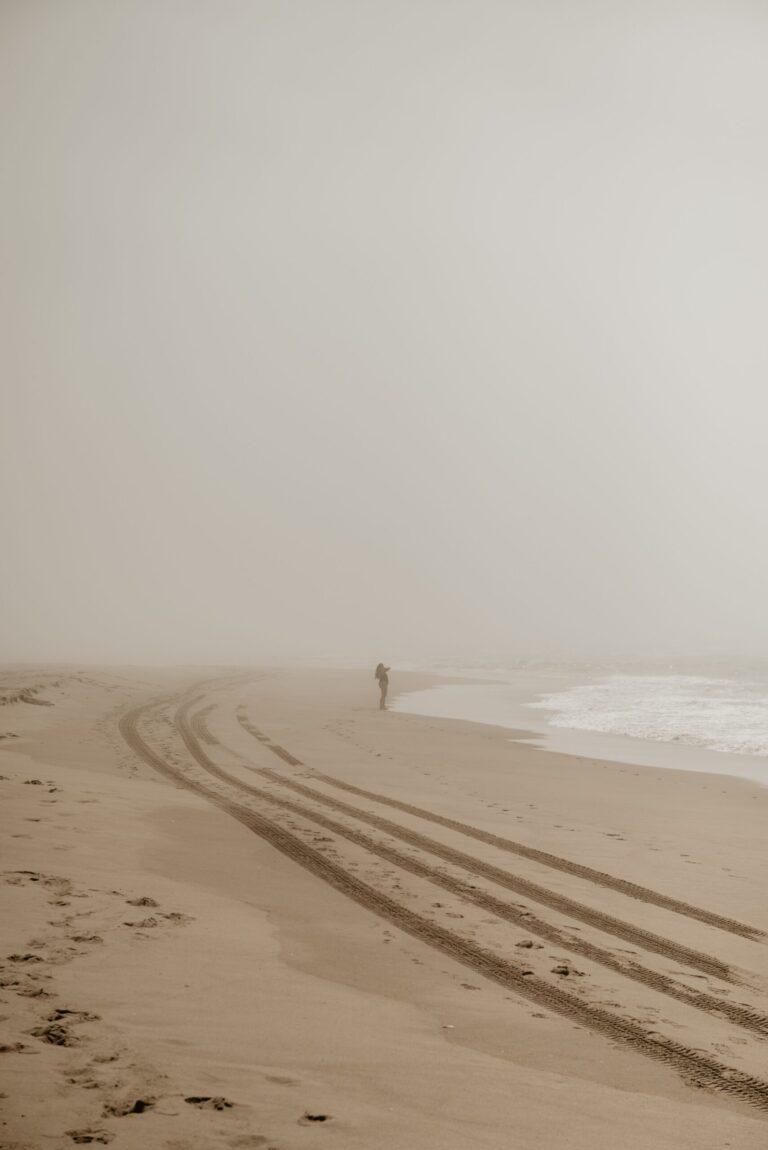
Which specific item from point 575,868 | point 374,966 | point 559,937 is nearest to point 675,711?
point 575,868

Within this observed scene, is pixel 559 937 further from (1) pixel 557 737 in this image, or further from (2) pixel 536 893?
(1) pixel 557 737

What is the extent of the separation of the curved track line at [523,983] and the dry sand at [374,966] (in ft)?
0.09

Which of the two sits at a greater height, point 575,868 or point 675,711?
point 575,868

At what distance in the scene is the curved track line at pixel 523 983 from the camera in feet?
16.9

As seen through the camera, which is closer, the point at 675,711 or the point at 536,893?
the point at 536,893

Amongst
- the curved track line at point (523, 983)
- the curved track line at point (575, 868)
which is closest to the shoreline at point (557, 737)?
the curved track line at point (575, 868)

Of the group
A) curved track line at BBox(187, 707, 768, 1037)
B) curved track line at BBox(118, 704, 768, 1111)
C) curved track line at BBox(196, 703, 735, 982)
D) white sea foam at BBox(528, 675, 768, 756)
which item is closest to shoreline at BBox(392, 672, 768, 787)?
white sea foam at BBox(528, 675, 768, 756)

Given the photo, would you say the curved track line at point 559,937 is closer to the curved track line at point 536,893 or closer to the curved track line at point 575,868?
the curved track line at point 536,893

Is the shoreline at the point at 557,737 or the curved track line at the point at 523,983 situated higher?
the curved track line at the point at 523,983

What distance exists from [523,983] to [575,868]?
370 cm

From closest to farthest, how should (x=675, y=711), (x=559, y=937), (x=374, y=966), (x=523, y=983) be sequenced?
(x=523, y=983), (x=374, y=966), (x=559, y=937), (x=675, y=711)

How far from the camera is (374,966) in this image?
6684mm

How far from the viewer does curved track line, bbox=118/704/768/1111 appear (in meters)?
5.14

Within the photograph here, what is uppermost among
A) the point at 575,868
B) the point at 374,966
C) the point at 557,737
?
the point at 374,966
